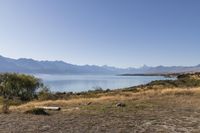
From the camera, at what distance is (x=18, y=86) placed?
5069 cm

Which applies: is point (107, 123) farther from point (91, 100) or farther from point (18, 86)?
point (18, 86)

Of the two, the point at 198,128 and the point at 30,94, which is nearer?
the point at 198,128

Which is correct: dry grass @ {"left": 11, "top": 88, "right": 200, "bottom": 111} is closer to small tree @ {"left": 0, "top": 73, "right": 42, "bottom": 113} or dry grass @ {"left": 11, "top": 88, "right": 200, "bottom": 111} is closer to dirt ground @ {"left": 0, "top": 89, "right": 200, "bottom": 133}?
dirt ground @ {"left": 0, "top": 89, "right": 200, "bottom": 133}

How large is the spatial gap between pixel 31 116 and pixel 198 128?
31.9 ft

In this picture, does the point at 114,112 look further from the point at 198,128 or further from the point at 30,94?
the point at 30,94

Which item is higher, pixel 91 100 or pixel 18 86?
pixel 18 86

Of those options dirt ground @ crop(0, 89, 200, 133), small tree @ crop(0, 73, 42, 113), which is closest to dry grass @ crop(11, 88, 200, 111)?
dirt ground @ crop(0, 89, 200, 133)

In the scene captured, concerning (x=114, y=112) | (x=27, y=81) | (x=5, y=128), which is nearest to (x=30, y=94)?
(x=27, y=81)

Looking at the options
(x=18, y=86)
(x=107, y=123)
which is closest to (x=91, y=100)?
(x=107, y=123)


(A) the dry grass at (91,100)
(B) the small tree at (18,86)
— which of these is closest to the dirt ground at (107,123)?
(A) the dry grass at (91,100)

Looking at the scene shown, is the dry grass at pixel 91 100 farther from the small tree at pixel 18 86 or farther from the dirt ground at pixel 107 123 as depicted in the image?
the small tree at pixel 18 86

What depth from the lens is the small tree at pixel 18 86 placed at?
45.2 m

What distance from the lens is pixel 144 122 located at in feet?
60.5

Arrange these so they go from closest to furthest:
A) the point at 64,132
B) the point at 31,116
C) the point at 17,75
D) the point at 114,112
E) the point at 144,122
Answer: the point at 64,132 → the point at 144,122 → the point at 31,116 → the point at 114,112 → the point at 17,75
